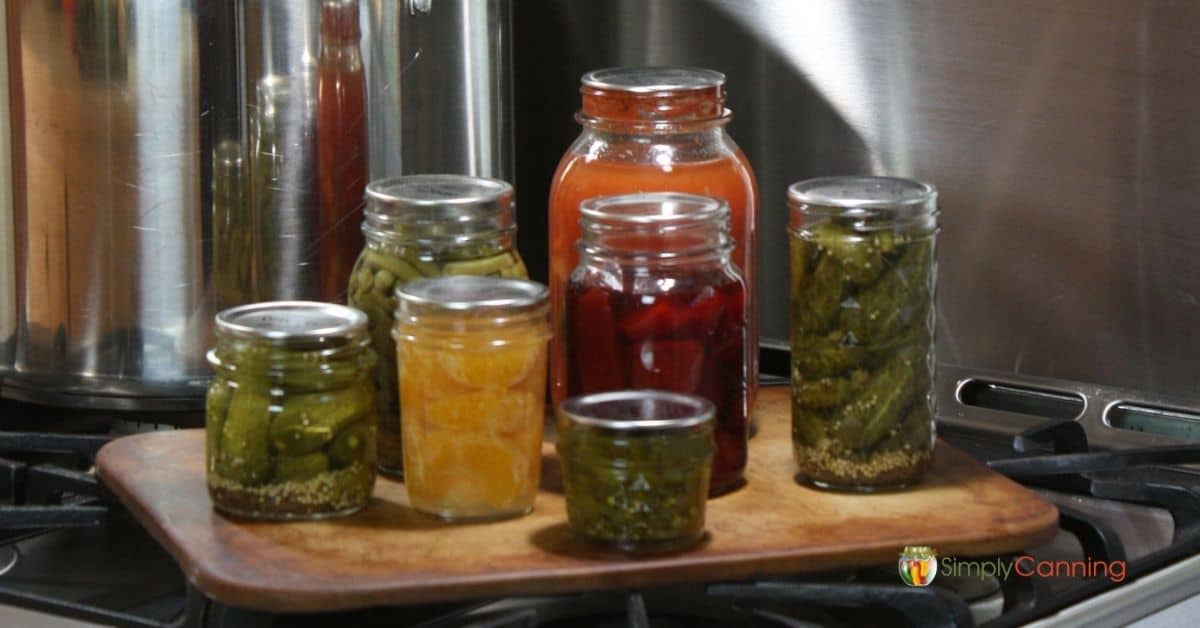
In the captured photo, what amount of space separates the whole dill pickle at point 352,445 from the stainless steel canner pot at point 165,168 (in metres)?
0.22

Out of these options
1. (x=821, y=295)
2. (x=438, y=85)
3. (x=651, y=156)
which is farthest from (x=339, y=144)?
(x=821, y=295)

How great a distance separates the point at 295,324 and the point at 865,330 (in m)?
0.28

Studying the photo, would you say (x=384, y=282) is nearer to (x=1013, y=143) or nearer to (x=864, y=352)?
(x=864, y=352)

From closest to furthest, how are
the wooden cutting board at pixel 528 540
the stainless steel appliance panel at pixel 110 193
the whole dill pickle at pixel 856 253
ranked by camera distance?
the wooden cutting board at pixel 528 540
the whole dill pickle at pixel 856 253
the stainless steel appliance panel at pixel 110 193

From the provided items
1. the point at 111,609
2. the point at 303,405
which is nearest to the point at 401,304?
the point at 303,405

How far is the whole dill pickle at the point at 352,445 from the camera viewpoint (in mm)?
865

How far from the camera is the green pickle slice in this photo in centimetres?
90

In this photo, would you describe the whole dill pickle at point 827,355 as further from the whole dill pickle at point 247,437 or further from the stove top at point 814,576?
the whole dill pickle at point 247,437

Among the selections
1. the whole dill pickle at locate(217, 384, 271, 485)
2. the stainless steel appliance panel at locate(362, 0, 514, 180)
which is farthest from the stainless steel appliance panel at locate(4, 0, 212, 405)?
the whole dill pickle at locate(217, 384, 271, 485)

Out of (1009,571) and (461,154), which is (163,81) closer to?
(461,154)

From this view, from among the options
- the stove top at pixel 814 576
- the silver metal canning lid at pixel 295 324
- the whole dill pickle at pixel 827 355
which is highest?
the silver metal canning lid at pixel 295 324

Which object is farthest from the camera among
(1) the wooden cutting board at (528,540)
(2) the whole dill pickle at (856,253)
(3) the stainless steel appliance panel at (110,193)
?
(3) the stainless steel appliance panel at (110,193)

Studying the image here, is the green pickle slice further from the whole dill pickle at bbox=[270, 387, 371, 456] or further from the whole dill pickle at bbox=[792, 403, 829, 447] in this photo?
the whole dill pickle at bbox=[270, 387, 371, 456]

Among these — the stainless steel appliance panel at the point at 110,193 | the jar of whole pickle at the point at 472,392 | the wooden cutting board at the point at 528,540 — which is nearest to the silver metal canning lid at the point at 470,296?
the jar of whole pickle at the point at 472,392
